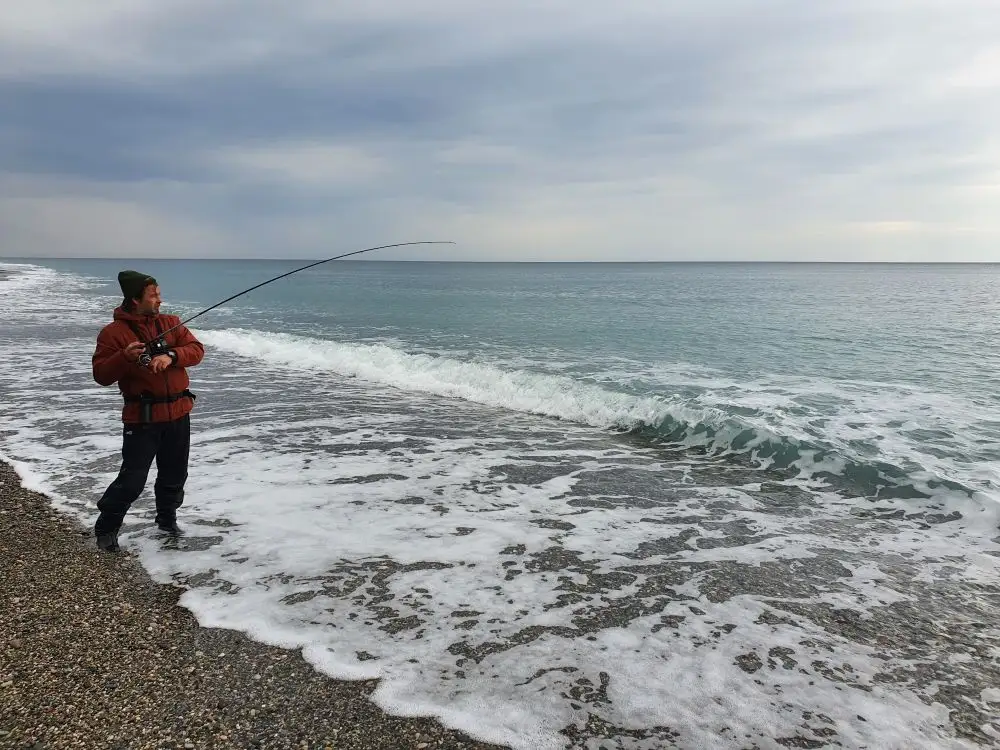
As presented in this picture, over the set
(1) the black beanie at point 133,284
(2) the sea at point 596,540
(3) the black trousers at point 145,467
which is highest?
(1) the black beanie at point 133,284

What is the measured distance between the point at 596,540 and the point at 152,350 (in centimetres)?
397

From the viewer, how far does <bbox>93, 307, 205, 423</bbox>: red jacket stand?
4359 mm

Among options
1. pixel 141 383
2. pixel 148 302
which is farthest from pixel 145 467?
pixel 148 302

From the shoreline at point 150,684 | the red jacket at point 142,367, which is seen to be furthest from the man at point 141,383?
the shoreline at point 150,684

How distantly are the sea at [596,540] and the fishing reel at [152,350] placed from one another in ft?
5.25

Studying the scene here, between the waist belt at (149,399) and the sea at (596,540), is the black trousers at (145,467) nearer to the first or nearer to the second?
the waist belt at (149,399)

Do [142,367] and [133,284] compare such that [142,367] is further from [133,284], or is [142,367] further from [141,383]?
[133,284]

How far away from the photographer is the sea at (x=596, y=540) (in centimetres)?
346

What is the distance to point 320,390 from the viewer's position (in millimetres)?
12992

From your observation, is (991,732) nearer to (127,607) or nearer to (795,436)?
(127,607)

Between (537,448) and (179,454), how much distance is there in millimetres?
5150

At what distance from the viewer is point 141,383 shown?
452cm

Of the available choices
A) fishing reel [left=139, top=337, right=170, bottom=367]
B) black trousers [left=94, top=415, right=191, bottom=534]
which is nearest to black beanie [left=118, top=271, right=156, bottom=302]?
fishing reel [left=139, top=337, right=170, bottom=367]

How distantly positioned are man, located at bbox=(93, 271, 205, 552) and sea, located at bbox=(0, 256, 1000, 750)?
0.67 m
